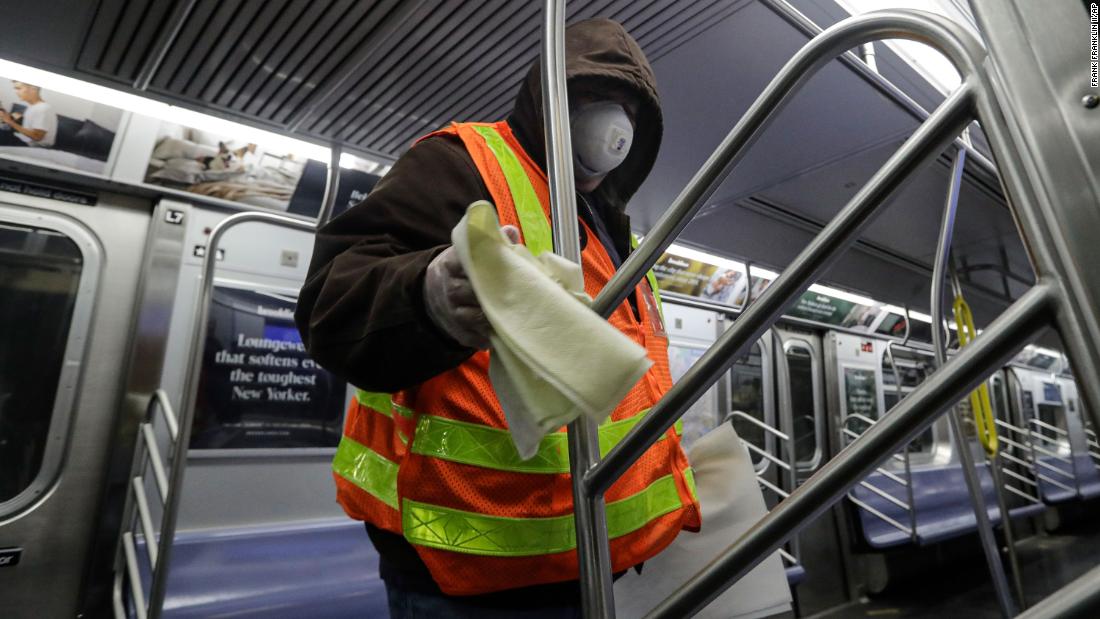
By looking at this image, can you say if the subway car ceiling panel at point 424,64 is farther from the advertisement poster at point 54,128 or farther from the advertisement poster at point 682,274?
the advertisement poster at point 682,274

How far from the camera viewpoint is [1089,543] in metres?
8.00

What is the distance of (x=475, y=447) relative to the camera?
73 centimetres

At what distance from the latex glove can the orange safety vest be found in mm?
215

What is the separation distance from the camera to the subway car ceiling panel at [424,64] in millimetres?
1238

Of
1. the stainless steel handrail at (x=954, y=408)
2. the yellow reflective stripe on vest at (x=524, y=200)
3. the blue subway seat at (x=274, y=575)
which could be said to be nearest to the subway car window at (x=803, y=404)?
the stainless steel handrail at (x=954, y=408)

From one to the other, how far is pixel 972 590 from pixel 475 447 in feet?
22.6

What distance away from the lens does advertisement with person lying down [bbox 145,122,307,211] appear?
7.75ft

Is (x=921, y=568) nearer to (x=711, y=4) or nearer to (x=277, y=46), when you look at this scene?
(x=711, y=4)

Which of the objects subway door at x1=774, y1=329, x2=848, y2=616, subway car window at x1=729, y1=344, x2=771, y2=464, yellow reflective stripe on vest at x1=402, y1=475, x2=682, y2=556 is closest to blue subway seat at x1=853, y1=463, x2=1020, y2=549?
subway door at x1=774, y1=329, x2=848, y2=616

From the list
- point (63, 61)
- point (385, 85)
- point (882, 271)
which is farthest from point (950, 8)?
point (882, 271)

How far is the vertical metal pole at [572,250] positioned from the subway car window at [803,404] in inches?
197

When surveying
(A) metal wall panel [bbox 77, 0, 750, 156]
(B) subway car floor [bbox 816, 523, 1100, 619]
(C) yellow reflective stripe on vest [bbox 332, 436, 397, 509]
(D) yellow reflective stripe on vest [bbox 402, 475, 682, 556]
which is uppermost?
(A) metal wall panel [bbox 77, 0, 750, 156]

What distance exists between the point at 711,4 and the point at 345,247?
1.02 meters

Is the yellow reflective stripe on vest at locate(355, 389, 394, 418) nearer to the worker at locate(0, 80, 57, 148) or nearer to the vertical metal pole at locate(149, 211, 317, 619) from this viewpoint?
the vertical metal pole at locate(149, 211, 317, 619)
